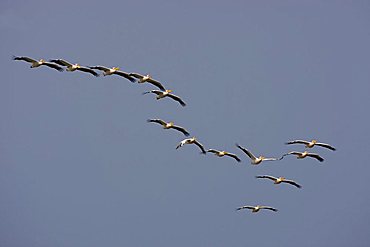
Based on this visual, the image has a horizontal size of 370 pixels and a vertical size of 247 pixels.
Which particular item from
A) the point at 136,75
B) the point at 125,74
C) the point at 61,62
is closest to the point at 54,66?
the point at 61,62

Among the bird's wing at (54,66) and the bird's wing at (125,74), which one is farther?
the bird's wing at (125,74)

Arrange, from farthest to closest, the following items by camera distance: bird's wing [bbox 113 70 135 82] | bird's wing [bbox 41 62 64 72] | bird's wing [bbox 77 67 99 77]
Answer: bird's wing [bbox 113 70 135 82], bird's wing [bbox 41 62 64 72], bird's wing [bbox 77 67 99 77]

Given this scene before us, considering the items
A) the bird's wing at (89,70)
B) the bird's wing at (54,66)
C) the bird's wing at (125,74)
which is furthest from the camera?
the bird's wing at (125,74)

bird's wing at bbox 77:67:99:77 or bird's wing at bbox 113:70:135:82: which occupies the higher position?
bird's wing at bbox 113:70:135:82

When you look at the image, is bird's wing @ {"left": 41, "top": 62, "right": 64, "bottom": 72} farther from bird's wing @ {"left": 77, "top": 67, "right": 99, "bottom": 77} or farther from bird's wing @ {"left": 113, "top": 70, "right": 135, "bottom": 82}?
bird's wing @ {"left": 113, "top": 70, "right": 135, "bottom": 82}

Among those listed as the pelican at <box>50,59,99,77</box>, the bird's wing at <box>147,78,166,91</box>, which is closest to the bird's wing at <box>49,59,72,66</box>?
the pelican at <box>50,59,99,77</box>

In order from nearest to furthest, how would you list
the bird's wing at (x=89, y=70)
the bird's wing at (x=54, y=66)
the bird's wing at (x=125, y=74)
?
1. the bird's wing at (x=89, y=70)
2. the bird's wing at (x=54, y=66)
3. the bird's wing at (x=125, y=74)

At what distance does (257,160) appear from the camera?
5903 centimetres

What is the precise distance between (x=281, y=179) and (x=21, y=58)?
16956 millimetres

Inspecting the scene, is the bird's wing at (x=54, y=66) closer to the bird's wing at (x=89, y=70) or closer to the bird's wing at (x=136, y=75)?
the bird's wing at (x=89, y=70)

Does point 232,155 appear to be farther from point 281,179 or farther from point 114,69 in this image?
point 114,69

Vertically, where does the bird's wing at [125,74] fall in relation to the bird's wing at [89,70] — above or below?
above

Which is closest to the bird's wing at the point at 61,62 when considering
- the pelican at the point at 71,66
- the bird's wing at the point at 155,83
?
the pelican at the point at 71,66

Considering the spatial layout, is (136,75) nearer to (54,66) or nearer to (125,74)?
(125,74)
